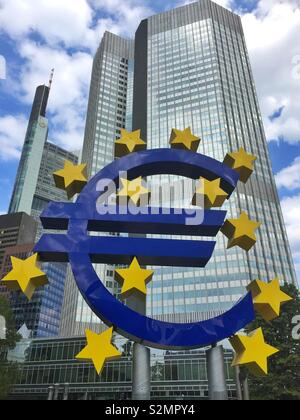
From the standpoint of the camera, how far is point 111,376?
50.9 m

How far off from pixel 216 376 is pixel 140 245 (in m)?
4.76

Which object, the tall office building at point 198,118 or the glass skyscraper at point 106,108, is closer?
→ the tall office building at point 198,118

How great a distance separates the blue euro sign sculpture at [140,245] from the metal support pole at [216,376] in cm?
53

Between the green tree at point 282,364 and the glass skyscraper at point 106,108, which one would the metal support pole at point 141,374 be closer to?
the green tree at point 282,364

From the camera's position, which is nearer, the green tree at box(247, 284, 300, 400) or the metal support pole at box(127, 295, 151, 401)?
the metal support pole at box(127, 295, 151, 401)

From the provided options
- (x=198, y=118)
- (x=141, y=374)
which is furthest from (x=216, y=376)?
(x=198, y=118)

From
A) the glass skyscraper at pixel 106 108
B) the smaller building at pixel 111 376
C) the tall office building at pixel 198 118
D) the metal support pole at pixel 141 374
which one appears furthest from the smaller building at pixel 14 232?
the metal support pole at pixel 141 374

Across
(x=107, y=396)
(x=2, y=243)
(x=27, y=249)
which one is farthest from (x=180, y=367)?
(x=2, y=243)

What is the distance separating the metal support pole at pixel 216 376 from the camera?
416 inches

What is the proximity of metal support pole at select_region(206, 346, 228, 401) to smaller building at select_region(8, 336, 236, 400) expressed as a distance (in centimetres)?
3891

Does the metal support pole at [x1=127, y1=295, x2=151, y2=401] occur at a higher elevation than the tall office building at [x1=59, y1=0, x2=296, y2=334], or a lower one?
lower

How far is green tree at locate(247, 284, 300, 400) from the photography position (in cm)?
2523

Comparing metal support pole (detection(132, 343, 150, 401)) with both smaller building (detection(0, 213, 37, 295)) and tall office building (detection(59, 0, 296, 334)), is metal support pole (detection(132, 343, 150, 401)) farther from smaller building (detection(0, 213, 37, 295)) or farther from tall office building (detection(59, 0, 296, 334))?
smaller building (detection(0, 213, 37, 295))

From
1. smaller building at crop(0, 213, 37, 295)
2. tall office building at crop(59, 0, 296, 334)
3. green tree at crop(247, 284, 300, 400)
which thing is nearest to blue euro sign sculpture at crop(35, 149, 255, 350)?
Answer: green tree at crop(247, 284, 300, 400)
